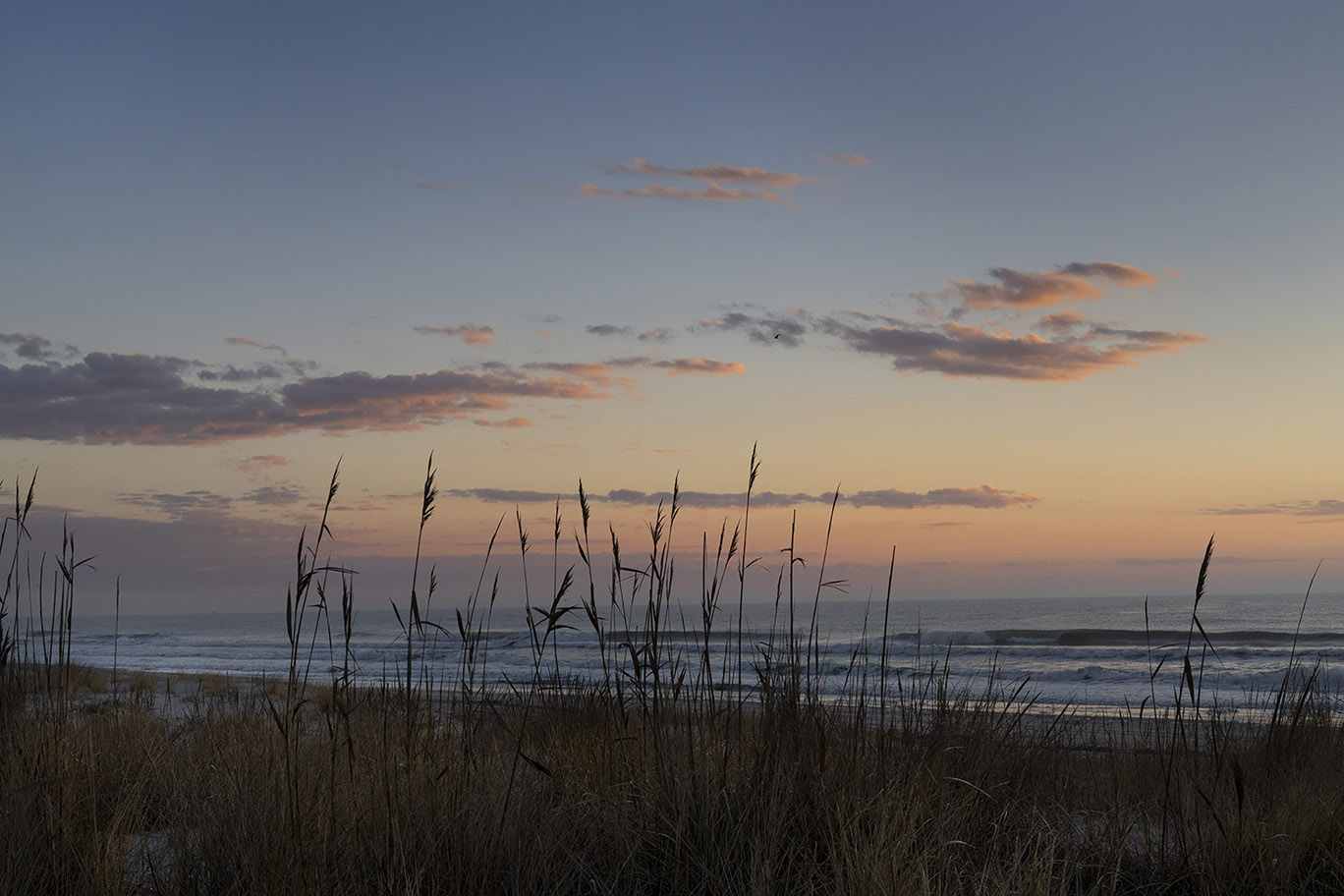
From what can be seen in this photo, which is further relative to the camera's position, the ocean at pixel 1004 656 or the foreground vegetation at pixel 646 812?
the ocean at pixel 1004 656

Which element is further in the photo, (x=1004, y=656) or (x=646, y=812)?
(x=1004, y=656)

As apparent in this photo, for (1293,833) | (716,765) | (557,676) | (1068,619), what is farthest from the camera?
(1068,619)

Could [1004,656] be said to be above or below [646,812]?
below

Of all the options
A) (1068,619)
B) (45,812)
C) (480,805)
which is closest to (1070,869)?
(480,805)

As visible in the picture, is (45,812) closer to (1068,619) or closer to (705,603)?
(705,603)

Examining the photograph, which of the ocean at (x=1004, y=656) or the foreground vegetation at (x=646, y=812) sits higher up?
the foreground vegetation at (x=646, y=812)

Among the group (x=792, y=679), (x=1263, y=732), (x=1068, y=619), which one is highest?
(x=792, y=679)

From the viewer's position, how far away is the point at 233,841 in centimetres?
310

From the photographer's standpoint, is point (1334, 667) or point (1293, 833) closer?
point (1293, 833)

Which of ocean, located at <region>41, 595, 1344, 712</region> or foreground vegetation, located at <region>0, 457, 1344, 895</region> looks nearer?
foreground vegetation, located at <region>0, 457, 1344, 895</region>

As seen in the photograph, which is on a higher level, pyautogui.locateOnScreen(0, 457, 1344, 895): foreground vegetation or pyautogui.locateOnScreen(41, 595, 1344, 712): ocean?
pyautogui.locateOnScreen(0, 457, 1344, 895): foreground vegetation

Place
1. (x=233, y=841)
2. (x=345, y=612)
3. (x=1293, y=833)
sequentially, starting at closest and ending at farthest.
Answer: (x=345, y=612) → (x=233, y=841) → (x=1293, y=833)

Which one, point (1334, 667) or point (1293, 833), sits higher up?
point (1293, 833)

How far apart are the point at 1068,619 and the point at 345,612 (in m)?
51.4
